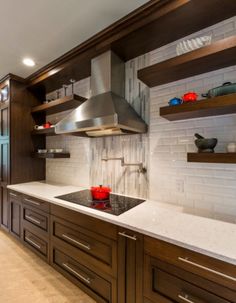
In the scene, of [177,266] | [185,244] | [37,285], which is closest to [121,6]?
[185,244]

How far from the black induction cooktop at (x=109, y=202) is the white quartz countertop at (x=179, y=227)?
0.24ft

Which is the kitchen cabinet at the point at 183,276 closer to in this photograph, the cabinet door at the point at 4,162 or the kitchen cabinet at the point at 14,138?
the kitchen cabinet at the point at 14,138

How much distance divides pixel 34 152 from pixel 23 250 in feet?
4.85

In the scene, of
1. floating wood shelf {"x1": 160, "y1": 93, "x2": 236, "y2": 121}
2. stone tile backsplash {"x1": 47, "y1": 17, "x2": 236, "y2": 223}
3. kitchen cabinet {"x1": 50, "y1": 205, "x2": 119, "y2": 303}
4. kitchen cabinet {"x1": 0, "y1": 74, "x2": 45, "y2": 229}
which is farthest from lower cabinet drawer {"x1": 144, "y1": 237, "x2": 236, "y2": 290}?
kitchen cabinet {"x1": 0, "y1": 74, "x2": 45, "y2": 229}

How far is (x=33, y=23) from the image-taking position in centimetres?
175

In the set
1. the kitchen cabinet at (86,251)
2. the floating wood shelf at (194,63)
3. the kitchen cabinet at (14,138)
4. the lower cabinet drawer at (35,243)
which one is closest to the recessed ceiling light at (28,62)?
the kitchen cabinet at (14,138)

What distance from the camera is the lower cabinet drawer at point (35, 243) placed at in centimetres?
209

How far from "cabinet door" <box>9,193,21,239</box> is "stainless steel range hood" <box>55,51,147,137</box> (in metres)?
1.37

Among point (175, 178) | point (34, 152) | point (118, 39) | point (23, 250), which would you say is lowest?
point (23, 250)

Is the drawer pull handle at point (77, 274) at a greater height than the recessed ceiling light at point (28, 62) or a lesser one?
lesser

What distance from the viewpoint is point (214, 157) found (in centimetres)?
130

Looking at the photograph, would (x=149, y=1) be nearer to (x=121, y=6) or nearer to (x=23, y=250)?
(x=121, y=6)

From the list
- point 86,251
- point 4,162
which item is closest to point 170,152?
point 86,251

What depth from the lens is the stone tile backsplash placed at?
1498mm
